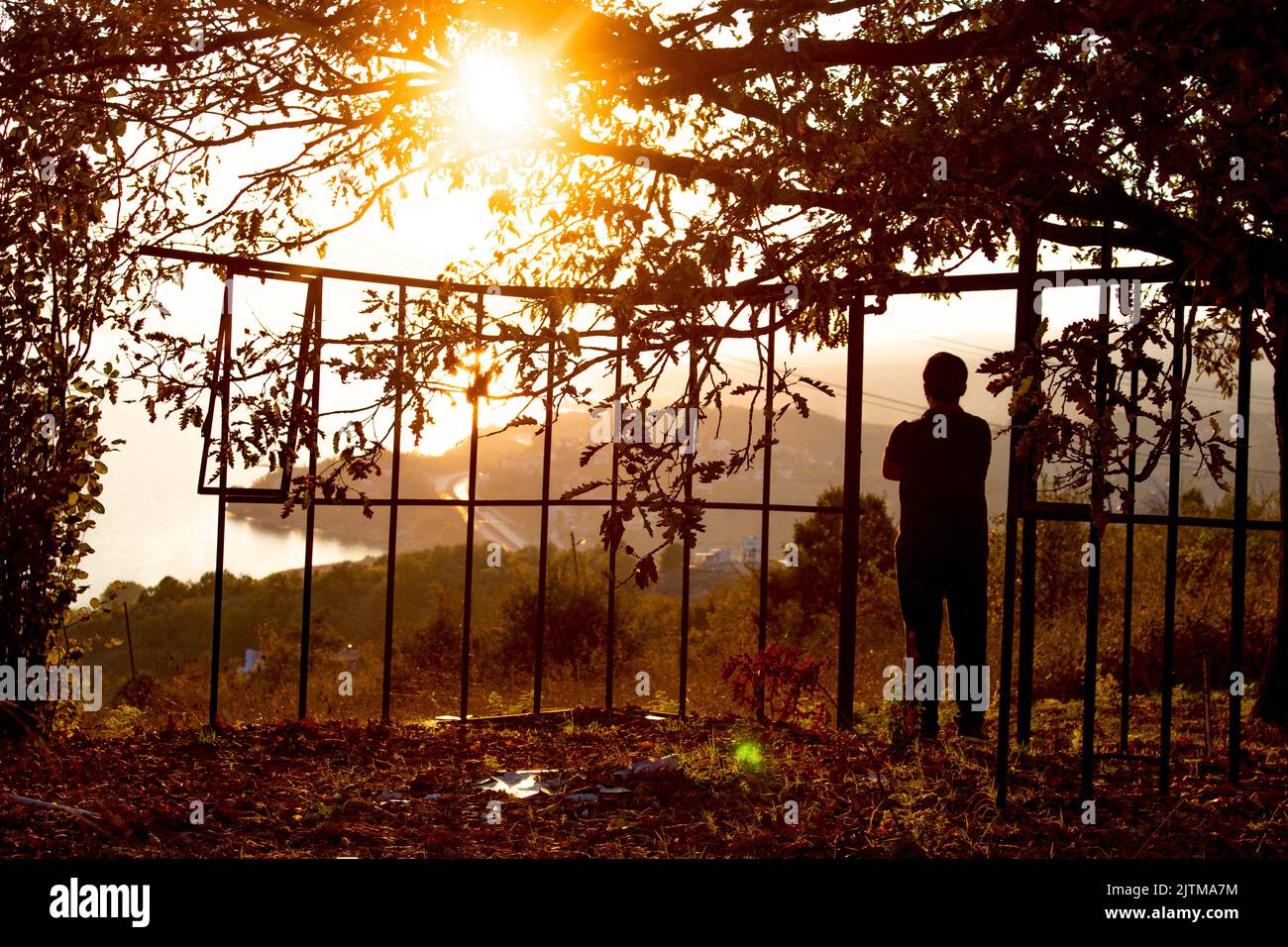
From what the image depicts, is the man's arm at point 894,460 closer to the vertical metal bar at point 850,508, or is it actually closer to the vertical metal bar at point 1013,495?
A: the vertical metal bar at point 850,508

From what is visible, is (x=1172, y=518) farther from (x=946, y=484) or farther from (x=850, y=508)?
(x=850, y=508)

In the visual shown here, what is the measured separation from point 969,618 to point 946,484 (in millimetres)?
818

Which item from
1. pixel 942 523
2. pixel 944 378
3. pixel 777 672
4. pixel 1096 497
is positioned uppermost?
pixel 944 378

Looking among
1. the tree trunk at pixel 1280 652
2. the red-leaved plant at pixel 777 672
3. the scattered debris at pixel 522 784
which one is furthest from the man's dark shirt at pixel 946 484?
the tree trunk at pixel 1280 652

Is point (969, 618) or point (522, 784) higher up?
point (969, 618)

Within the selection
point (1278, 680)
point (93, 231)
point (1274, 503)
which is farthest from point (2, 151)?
point (1274, 503)

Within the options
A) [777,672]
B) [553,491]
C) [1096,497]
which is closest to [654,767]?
[777,672]

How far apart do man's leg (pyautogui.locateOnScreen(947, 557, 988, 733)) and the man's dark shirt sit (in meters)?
0.11

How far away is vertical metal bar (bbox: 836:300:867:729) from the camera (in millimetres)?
6551

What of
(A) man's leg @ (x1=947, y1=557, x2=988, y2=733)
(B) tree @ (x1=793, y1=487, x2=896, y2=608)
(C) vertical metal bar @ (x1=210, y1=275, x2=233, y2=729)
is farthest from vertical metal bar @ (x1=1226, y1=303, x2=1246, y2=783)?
(B) tree @ (x1=793, y1=487, x2=896, y2=608)

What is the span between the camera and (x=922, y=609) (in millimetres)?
6301

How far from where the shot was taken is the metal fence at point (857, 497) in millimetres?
4441
